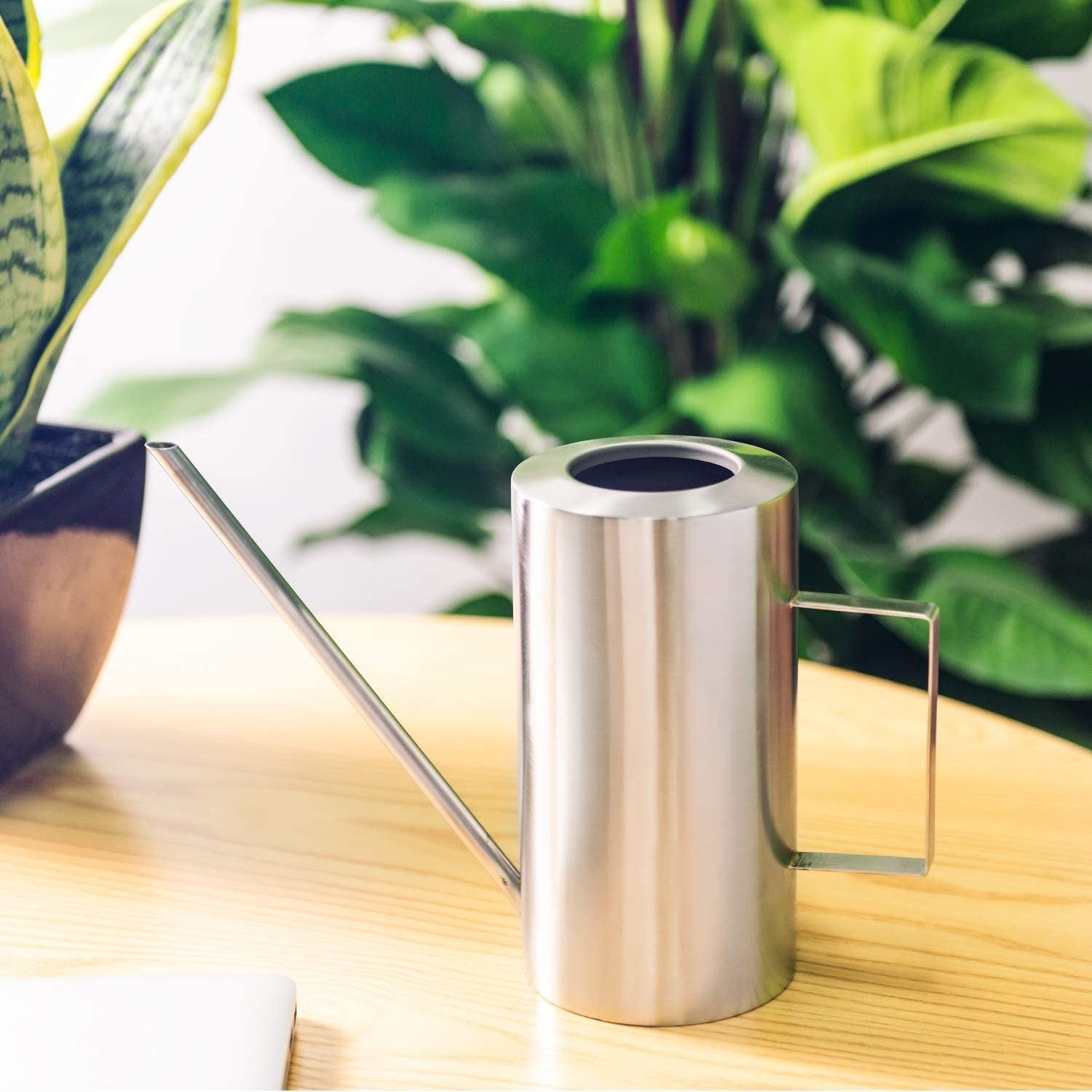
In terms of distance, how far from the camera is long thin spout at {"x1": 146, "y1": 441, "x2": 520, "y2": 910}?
0.35 m

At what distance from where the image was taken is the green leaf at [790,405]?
2.91 ft

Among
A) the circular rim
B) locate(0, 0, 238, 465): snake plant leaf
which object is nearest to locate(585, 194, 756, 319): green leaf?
locate(0, 0, 238, 465): snake plant leaf

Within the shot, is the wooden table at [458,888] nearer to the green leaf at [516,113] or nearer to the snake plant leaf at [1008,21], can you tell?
the snake plant leaf at [1008,21]

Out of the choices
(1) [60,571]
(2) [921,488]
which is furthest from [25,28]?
(2) [921,488]

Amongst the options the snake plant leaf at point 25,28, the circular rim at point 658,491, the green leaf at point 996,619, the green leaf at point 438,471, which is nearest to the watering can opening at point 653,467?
the circular rim at point 658,491

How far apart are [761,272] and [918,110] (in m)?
0.24

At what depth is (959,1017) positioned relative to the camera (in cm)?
38

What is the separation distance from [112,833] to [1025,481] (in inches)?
28.5

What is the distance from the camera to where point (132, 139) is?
19.6 inches

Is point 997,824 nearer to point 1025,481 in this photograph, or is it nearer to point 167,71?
point 167,71

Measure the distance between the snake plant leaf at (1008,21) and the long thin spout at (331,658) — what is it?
2.43 feet

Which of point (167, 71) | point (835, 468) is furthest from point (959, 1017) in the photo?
point (835, 468)

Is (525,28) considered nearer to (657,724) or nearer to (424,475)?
(424,475)

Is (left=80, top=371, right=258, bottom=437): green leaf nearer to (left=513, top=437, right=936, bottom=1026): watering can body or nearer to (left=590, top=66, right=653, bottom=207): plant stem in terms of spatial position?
(left=590, top=66, right=653, bottom=207): plant stem
